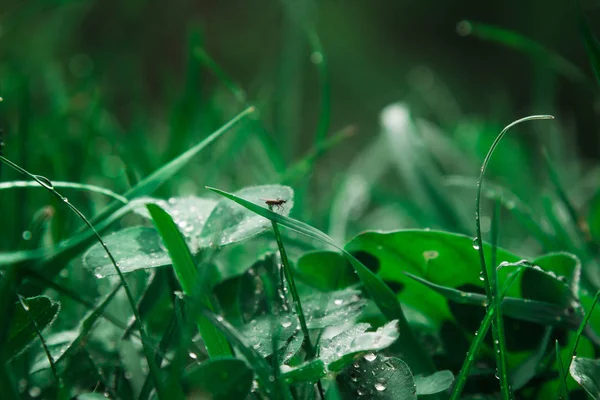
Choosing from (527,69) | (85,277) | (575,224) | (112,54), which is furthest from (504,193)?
(527,69)

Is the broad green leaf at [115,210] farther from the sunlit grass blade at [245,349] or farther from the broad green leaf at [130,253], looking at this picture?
the sunlit grass blade at [245,349]

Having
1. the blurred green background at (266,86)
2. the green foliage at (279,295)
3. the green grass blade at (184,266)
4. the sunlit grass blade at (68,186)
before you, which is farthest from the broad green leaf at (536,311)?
the blurred green background at (266,86)

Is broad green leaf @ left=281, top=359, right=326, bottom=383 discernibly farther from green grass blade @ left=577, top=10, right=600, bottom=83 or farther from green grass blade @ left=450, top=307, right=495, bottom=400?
green grass blade @ left=577, top=10, right=600, bottom=83

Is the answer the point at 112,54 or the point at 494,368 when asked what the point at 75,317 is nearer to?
the point at 494,368

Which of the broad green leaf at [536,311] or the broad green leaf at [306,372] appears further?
the broad green leaf at [536,311]

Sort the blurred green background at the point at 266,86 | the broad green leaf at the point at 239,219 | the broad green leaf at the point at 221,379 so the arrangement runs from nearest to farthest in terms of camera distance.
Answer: the broad green leaf at the point at 221,379 → the broad green leaf at the point at 239,219 → the blurred green background at the point at 266,86

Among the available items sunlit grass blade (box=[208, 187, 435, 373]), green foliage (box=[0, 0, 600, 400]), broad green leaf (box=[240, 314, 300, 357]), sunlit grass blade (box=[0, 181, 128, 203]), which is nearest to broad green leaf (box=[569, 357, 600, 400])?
green foliage (box=[0, 0, 600, 400])
